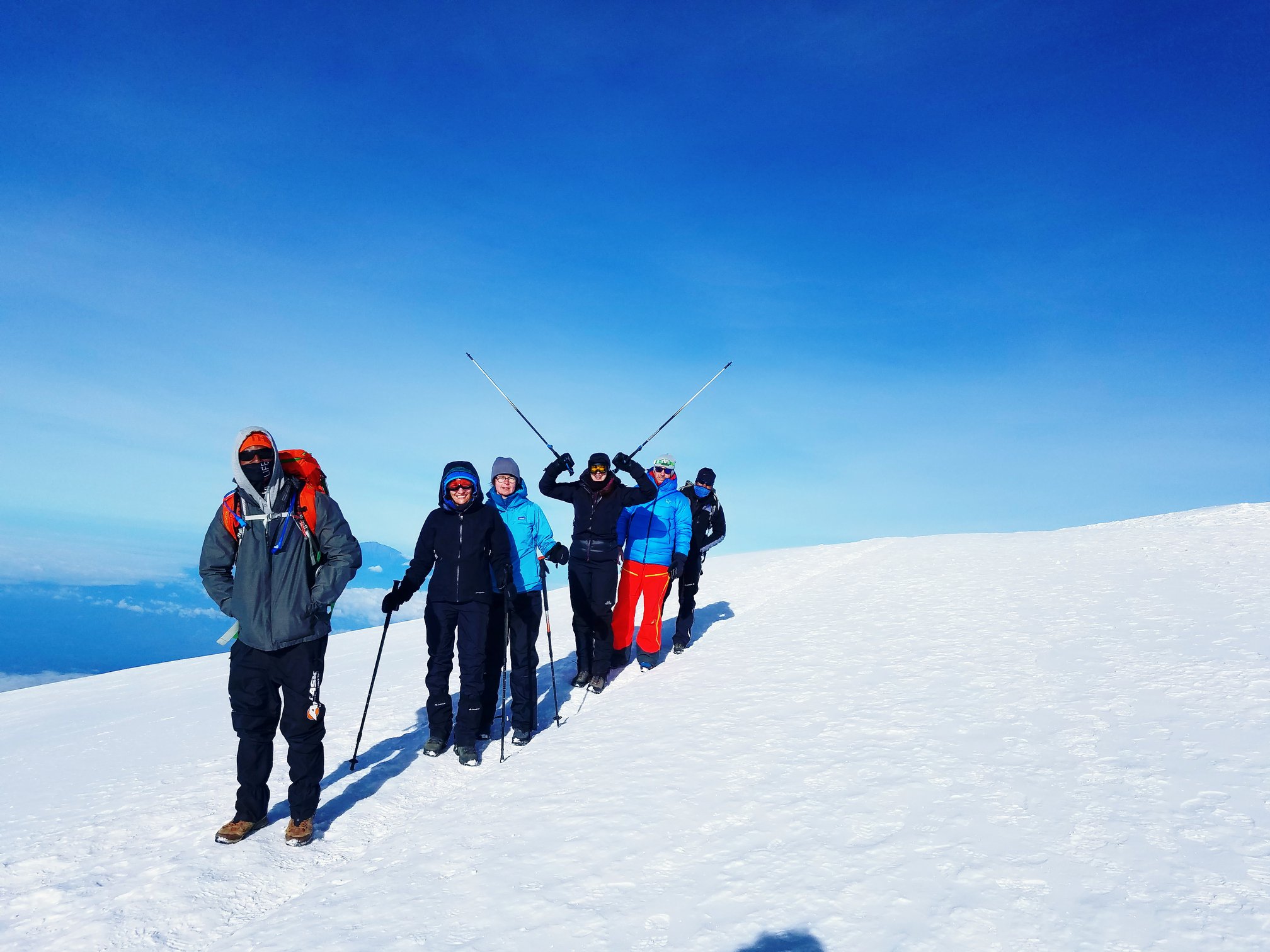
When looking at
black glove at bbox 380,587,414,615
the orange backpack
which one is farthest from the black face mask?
black glove at bbox 380,587,414,615

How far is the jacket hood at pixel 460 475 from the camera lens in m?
6.24

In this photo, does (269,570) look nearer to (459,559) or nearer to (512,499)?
(459,559)

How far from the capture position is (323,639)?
489 centimetres

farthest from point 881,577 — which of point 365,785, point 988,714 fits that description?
point 365,785

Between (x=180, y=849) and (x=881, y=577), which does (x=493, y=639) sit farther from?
(x=881, y=577)

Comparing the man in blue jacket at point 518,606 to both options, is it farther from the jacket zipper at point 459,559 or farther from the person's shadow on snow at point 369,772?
the person's shadow on snow at point 369,772

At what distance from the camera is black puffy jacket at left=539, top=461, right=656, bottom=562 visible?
26.6ft

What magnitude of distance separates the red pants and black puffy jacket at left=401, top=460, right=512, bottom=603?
9.28ft

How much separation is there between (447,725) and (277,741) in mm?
1817

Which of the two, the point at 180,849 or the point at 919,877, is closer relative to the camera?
the point at 919,877

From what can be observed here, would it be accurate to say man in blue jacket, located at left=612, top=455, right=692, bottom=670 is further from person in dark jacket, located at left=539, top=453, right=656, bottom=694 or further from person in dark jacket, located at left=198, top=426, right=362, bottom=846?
person in dark jacket, located at left=198, top=426, right=362, bottom=846

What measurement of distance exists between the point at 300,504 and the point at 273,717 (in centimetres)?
143

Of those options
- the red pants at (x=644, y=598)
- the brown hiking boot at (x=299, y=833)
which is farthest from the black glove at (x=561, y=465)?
the brown hiking boot at (x=299, y=833)

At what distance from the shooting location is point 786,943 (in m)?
3.28
